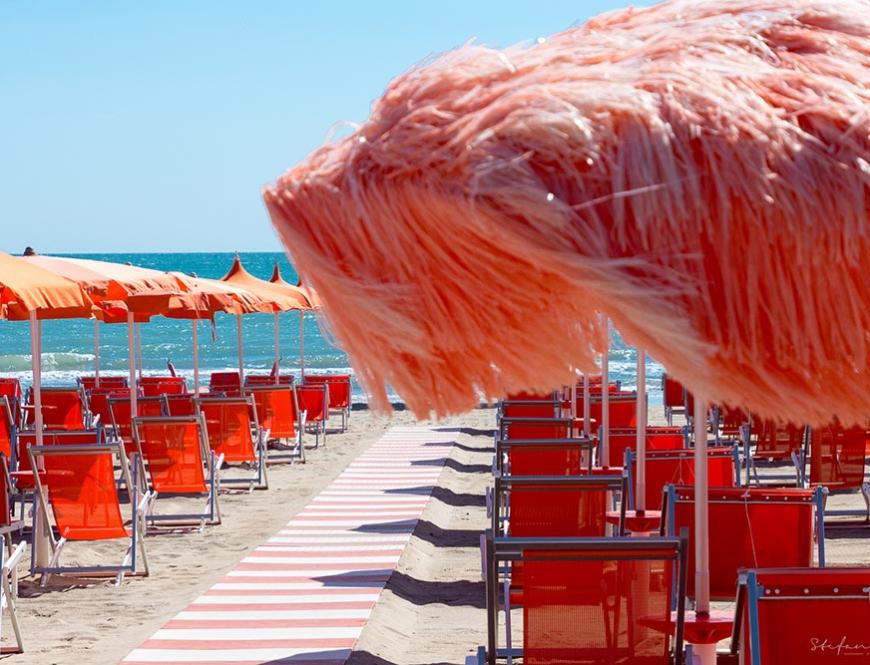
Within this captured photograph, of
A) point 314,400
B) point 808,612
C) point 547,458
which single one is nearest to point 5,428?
point 314,400

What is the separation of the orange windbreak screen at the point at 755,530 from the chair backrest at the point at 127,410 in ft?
24.4

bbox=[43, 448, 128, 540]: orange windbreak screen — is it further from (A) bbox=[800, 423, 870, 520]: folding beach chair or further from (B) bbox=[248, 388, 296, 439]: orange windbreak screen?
(B) bbox=[248, 388, 296, 439]: orange windbreak screen

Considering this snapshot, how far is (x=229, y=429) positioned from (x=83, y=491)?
3771 mm

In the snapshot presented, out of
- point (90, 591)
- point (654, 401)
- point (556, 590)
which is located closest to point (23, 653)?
point (90, 591)

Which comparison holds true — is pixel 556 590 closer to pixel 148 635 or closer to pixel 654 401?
pixel 148 635

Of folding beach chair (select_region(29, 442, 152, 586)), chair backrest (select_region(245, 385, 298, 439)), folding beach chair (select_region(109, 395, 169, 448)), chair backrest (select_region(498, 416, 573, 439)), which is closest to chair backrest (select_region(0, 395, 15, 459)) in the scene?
folding beach chair (select_region(109, 395, 169, 448))

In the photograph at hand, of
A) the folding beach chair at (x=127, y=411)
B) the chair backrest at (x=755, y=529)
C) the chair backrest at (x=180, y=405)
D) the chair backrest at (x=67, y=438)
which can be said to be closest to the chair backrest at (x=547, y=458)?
the chair backrest at (x=755, y=529)

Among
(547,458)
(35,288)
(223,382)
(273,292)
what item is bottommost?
(547,458)

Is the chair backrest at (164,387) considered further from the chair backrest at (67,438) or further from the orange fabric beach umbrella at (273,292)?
the chair backrest at (67,438)

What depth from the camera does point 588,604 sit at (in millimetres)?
3936

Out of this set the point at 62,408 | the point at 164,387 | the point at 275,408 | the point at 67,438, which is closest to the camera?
the point at 67,438

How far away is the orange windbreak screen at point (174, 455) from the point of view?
9836 millimetres

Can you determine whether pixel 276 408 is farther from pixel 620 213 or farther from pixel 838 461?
pixel 620 213
